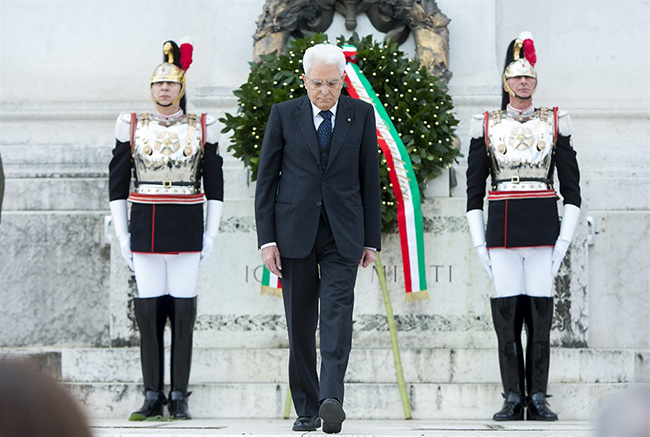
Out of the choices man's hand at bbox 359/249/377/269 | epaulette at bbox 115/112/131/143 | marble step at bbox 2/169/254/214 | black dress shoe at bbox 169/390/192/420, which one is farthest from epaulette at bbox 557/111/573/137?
marble step at bbox 2/169/254/214

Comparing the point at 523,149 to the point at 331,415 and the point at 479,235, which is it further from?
the point at 331,415

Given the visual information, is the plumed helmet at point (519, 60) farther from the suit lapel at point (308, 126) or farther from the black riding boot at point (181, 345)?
the black riding boot at point (181, 345)

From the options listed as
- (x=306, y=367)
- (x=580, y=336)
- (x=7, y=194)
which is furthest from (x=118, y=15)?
(x=306, y=367)

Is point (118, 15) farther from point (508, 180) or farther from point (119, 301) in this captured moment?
point (508, 180)

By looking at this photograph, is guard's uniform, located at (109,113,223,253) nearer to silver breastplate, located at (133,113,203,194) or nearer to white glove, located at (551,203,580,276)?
silver breastplate, located at (133,113,203,194)

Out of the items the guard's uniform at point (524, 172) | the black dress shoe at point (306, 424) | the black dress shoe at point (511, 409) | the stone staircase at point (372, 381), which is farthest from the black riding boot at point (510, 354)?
the black dress shoe at point (306, 424)

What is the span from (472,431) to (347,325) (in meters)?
0.95

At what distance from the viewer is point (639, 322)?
9172 millimetres

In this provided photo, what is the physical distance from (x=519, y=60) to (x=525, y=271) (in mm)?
1185

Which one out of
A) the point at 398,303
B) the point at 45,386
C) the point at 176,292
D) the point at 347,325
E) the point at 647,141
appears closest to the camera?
the point at 45,386

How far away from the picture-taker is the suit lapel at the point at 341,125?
4.89m

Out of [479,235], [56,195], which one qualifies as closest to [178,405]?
[479,235]

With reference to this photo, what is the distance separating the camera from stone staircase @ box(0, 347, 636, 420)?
6.88 meters

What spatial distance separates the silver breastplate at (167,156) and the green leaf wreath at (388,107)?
1.24 m
